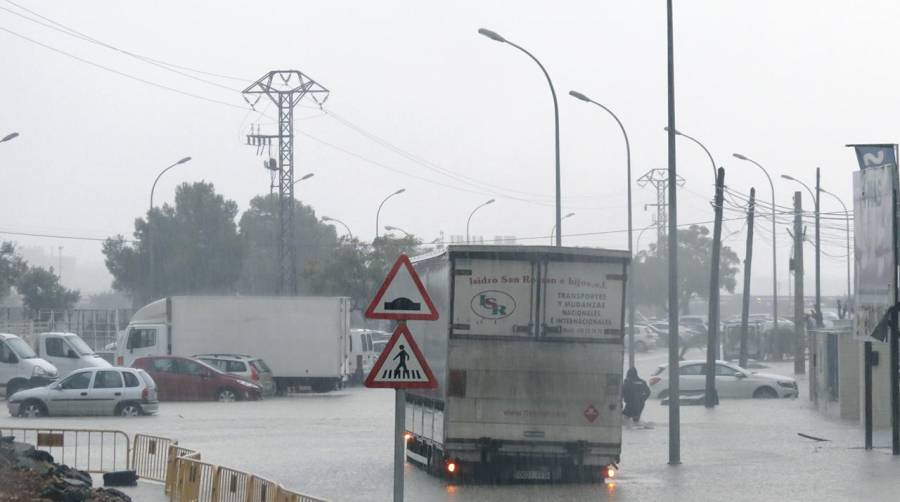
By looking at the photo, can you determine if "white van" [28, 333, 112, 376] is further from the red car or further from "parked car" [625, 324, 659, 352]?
"parked car" [625, 324, 659, 352]

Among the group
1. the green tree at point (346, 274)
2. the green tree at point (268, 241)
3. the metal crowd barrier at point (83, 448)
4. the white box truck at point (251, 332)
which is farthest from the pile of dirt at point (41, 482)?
the green tree at point (268, 241)

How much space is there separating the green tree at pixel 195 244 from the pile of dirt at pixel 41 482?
61725 mm

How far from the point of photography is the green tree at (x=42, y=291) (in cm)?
7688

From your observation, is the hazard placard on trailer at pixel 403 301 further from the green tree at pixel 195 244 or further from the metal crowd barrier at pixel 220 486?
the green tree at pixel 195 244

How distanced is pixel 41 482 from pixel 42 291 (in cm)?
6466

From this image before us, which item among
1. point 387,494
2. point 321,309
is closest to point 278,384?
point 321,309

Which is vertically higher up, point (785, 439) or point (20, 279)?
point (20, 279)

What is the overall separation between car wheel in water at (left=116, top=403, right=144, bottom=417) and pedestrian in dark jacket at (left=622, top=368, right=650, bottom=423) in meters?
11.9

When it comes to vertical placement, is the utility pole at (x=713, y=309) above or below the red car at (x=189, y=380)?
above

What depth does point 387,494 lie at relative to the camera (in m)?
17.6

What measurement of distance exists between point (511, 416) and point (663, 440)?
10563 mm

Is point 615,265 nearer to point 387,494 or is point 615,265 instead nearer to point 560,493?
point 560,493

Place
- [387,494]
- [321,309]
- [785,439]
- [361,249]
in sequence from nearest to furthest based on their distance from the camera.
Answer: [387,494], [785,439], [321,309], [361,249]

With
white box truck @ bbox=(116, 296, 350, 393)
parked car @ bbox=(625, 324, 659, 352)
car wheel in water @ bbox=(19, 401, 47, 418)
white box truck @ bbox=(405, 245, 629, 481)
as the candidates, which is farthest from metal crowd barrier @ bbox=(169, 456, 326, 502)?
parked car @ bbox=(625, 324, 659, 352)
